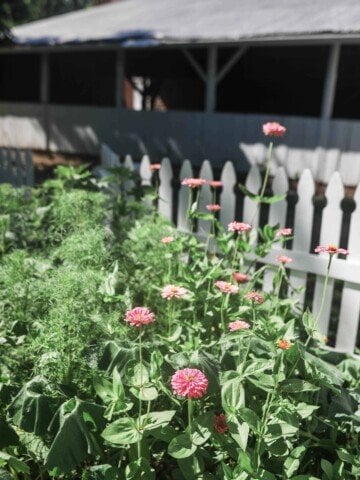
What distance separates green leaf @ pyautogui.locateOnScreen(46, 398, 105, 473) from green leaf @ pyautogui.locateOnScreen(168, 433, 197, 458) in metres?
0.27

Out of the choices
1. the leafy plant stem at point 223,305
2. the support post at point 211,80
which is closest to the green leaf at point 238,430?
the leafy plant stem at point 223,305

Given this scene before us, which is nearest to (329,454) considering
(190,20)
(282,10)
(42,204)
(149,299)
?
(149,299)

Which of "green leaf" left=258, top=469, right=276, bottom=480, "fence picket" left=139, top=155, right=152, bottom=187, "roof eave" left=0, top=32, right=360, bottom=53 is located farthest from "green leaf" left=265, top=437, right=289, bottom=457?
"roof eave" left=0, top=32, right=360, bottom=53

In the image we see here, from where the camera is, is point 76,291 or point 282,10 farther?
point 282,10

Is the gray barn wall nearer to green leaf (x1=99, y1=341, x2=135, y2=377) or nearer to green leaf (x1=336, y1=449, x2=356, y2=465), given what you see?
green leaf (x1=336, y1=449, x2=356, y2=465)

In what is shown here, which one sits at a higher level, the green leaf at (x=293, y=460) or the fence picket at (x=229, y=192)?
the fence picket at (x=229, y=192)

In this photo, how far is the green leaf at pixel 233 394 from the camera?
1769 millimetres

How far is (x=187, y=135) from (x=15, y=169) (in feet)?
13.4

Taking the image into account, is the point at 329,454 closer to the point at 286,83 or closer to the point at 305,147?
the point at 305,147

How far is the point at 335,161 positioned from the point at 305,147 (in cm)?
66

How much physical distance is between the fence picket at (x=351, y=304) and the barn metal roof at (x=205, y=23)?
5.40 metres

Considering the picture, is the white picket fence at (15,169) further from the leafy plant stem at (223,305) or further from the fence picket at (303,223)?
the leafy plant stem at (223,305)

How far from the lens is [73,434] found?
66.1 inches

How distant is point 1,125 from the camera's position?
1389 cm
